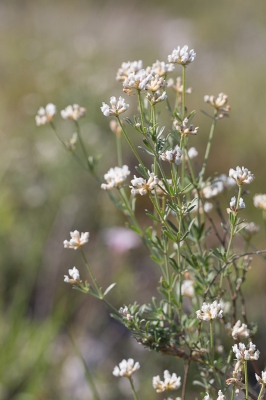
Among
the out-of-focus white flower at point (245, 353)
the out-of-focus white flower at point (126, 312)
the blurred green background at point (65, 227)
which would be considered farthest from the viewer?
the blurred green background at point (65, 227)

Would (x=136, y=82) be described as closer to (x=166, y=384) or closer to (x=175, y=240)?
(x=175, y=240)

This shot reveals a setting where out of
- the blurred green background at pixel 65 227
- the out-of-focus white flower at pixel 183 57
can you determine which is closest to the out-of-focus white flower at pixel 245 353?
the out-of-focus white flower at pixel 183 57

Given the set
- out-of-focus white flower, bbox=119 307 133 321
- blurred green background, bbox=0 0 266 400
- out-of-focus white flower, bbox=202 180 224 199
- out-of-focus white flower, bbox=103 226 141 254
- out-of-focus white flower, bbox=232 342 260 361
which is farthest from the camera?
out-of-focus white flower, bbox=103 226 141 254

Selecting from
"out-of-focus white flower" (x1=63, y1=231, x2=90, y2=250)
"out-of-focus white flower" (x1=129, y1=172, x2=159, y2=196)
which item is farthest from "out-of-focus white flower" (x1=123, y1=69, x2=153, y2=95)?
"out-of-focus white flower" (x1=63, y1=231, x2=90, y2=250)

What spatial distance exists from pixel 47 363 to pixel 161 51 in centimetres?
582

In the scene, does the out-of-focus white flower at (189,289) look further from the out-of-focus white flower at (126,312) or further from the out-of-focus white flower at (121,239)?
the out-of-focus white flower at (121,239)

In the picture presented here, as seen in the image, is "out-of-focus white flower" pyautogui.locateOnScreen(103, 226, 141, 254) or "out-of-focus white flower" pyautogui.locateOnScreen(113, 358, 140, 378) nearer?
"out-of-focus white flower" pyautogui.locateOnScreen(113, 358, 140, 378)

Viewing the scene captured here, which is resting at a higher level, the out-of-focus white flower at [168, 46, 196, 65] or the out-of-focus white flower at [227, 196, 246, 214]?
the out-of-focus white flower at [168, 46, 196, 65]

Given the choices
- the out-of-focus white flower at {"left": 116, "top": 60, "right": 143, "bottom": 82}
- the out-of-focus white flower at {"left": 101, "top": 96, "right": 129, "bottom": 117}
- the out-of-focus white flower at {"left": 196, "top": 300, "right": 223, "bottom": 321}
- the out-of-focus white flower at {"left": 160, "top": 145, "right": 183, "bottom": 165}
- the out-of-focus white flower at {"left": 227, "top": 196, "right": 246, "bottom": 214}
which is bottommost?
the out-of-focus white flower at {"left": 196, "top": 300, "right": 223, "bottom": 321}

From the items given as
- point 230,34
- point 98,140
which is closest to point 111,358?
point 98,140

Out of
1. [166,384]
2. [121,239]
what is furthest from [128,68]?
[121,239]

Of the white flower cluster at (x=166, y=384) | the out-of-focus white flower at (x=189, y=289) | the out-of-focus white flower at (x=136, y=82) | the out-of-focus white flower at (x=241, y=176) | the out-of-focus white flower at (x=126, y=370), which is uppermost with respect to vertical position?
the out-of-focus white flower at (x=136, y=82)

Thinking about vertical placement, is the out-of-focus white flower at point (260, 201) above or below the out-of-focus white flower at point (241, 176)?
below

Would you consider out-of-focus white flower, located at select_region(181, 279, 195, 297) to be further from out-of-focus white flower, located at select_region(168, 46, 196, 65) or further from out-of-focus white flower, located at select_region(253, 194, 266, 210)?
out-of-focus white flower, located at select_region(168, 46, 196, 65)
